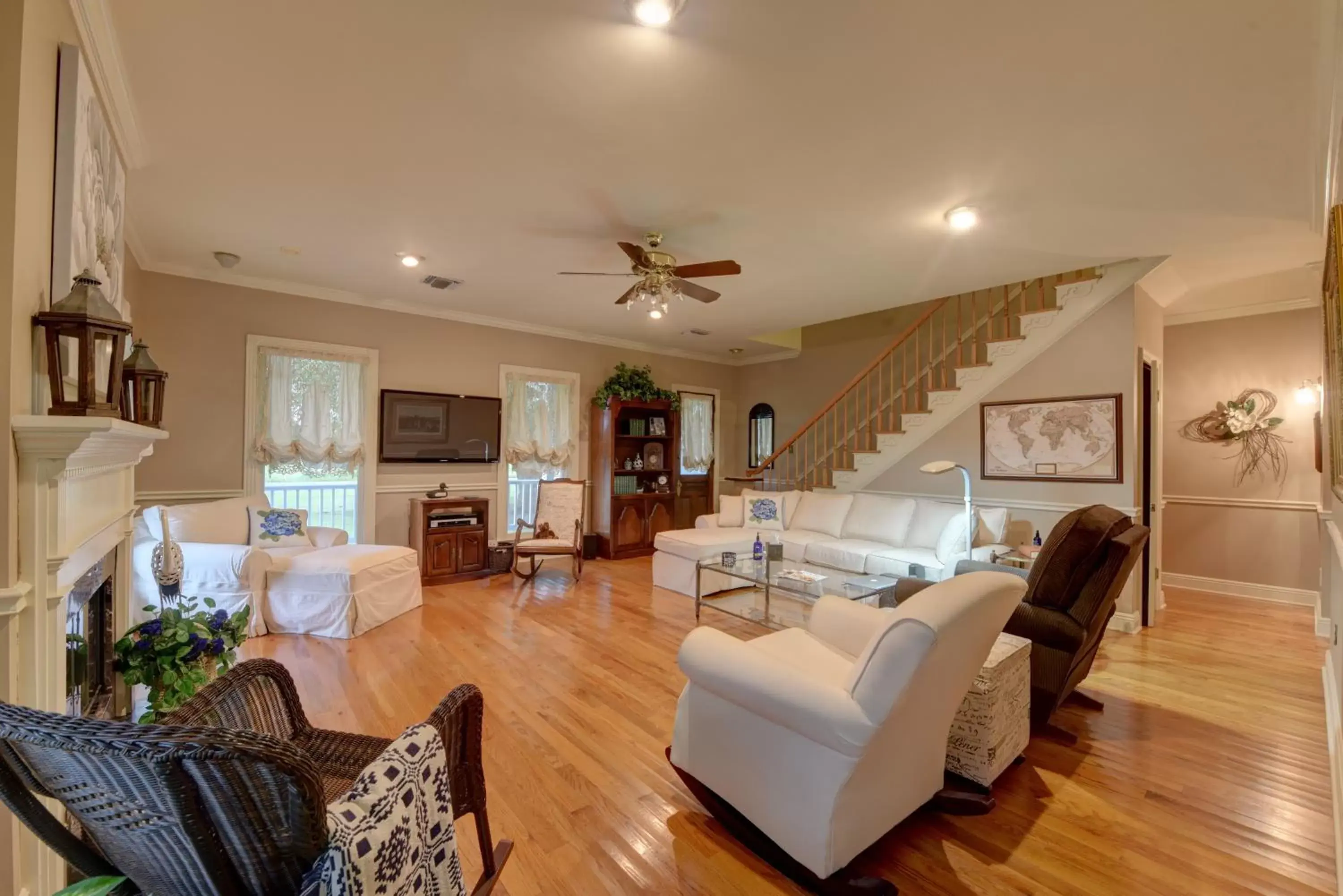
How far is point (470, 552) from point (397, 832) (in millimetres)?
4550

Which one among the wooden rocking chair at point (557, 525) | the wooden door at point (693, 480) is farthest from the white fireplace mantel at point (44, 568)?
the wooden door at point (693, 480)

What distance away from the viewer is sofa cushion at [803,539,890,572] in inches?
175

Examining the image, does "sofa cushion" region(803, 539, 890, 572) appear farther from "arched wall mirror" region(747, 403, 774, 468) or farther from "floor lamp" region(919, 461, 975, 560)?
"arched wall mirror" region(747, 403, 774, 468)

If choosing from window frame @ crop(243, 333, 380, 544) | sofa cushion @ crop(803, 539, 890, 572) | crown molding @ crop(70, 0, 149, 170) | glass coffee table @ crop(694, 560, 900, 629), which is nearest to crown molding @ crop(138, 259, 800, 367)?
window frame @ crop(243, 333, 380, 544)

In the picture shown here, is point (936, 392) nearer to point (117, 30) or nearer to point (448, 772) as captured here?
point (448, 772)

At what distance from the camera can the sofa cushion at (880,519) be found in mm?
4691

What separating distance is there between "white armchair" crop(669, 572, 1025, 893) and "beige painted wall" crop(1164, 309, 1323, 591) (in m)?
5.06

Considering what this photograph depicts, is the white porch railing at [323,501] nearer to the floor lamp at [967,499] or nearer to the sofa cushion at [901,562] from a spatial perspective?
the sofa cushion at [901,562]

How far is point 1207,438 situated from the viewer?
5.07 meters

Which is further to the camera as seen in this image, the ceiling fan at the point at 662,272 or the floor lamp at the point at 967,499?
the floor lamp at the point at 967,499

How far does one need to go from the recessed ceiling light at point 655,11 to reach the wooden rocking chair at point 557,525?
4372 mm

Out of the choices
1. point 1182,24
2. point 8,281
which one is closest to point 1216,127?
point 1182,24

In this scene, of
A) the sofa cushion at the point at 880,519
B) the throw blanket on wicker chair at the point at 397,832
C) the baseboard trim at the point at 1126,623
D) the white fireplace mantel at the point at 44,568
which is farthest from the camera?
the sofa cushion at the point at 880,519

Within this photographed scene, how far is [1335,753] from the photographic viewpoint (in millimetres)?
2135
